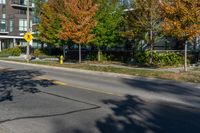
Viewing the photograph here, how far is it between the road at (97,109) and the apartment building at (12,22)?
60.2 meters

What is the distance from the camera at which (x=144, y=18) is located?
97.8 feet

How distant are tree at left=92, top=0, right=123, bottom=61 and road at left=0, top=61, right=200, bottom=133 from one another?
60.1 ft

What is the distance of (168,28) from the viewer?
74.1 ft

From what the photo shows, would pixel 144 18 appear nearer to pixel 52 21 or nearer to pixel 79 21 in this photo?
pixel 79 21

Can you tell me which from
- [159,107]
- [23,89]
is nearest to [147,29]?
[23,89]

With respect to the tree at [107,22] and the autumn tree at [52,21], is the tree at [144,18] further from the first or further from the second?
the autumn tree at [52,21]

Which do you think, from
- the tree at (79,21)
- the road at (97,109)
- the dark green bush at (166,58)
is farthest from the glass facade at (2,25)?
the road at (97,109)

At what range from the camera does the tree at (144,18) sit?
A: 28.7 metres

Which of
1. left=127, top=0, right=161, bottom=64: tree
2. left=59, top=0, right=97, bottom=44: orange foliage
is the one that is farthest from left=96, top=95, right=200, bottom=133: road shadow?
left=59, top=0, right=97, bottom=44: orange foliage

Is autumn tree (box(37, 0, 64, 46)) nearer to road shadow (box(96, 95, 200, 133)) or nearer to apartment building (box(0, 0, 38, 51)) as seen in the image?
road shadow (box(96, 95, 200, 133))

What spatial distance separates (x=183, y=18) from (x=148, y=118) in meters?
13.5

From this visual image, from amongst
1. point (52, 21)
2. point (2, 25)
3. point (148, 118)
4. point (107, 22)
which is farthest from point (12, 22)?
point (148, 118)

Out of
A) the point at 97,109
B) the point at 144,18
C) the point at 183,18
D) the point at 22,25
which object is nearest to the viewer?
the point at 97,109

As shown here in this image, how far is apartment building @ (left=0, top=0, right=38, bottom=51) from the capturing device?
244ft
